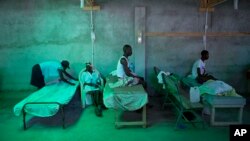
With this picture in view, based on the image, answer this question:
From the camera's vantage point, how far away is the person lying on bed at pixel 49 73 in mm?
8188

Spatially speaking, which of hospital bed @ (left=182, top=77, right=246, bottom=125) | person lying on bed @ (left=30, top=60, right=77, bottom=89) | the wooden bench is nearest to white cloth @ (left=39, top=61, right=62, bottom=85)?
person lying on bed @ (left=30, top=60, right=77, bottom=89)

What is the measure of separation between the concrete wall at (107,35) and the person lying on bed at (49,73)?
17.8 inches

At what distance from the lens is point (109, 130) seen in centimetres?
634

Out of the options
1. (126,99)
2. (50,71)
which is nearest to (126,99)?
(126,99)

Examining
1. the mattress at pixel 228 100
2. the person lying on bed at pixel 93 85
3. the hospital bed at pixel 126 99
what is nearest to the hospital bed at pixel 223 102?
the mattress at pixel 228 100

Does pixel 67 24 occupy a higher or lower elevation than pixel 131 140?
higher

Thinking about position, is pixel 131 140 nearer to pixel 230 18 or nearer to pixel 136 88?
pixel 136 88

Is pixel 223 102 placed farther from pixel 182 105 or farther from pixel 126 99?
pixel 126 99

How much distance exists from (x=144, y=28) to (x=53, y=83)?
3.10 meters

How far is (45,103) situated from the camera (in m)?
6.27

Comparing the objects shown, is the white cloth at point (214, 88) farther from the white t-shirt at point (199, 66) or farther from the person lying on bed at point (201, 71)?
the white t-shirt at point (199, 66)

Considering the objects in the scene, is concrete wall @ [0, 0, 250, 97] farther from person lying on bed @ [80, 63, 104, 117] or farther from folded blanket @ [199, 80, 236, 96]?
folded blanket @ [199, 80, 236, 96]

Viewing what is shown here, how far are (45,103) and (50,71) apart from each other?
2.44 metres

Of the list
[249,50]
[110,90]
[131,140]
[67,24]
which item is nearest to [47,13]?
[67,24]
